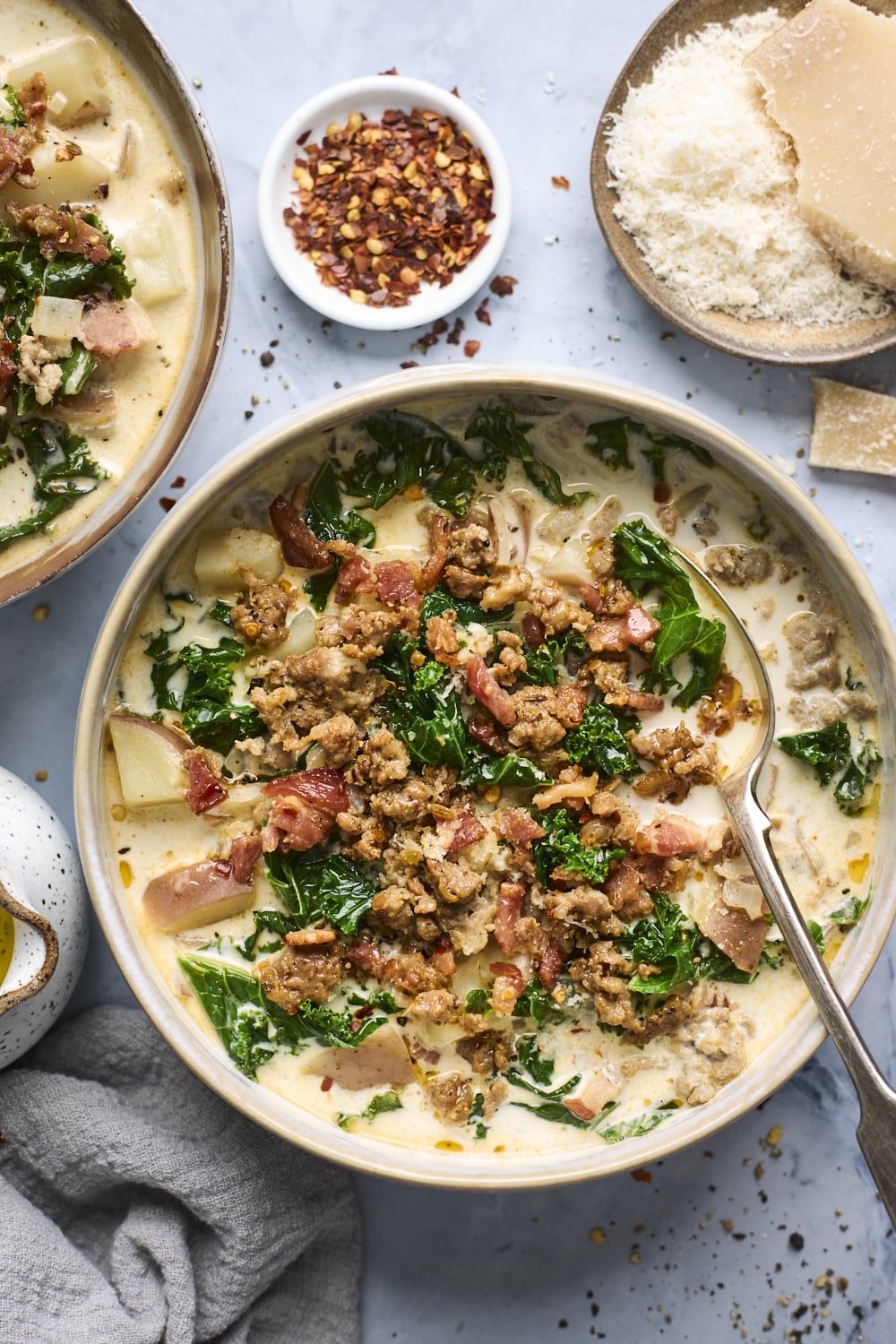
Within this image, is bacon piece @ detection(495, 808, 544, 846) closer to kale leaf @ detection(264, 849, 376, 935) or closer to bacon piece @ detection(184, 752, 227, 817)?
kale leaf @ detection(264, 849, 376, 935)

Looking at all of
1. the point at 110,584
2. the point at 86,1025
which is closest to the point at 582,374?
the point at 110,584

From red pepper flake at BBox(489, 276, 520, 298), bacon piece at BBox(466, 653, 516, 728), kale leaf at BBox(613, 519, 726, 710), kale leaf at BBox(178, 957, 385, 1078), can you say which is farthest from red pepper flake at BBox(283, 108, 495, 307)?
kale leaf at BBox(178, 957, 385, 1078)

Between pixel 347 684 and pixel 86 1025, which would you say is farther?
pixel 86 1025

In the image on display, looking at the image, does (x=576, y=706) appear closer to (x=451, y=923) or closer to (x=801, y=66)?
(x=451, y=923)

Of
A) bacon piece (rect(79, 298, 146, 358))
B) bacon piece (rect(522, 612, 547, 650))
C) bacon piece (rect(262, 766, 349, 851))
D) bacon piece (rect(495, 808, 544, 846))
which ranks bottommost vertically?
bacon piece (rect(495, 808, 544, 846))

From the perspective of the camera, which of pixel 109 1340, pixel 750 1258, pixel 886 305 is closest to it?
pixel 109 1340

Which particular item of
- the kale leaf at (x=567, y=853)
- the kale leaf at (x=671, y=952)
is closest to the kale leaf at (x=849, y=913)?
the kale leaf at (x=671, y=952)
